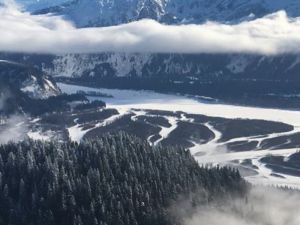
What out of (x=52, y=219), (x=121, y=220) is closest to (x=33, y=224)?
(x=52, y=219)

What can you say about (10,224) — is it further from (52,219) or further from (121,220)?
(121,220)

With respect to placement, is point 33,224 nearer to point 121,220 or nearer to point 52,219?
point 52,219

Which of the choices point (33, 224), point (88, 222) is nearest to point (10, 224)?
point (33, 224)

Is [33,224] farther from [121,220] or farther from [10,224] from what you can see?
[121,220]

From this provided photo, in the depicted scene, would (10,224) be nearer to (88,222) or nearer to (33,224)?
(33,224)

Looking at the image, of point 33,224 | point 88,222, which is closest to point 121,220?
point 88,222
